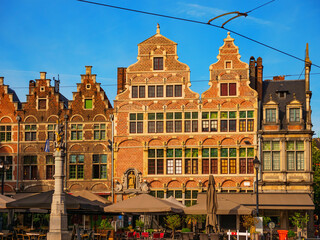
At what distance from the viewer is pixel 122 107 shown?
3669 cm

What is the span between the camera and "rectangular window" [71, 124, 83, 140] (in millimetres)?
37281

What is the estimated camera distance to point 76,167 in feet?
121

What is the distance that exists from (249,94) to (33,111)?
1311cm

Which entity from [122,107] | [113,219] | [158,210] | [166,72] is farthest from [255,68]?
[158,210]

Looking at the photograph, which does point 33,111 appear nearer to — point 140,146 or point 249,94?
point 140,146

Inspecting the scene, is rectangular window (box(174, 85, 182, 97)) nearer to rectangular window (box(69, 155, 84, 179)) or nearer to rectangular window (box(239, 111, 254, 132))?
rectangular window (box(239, 111, 254, 132))

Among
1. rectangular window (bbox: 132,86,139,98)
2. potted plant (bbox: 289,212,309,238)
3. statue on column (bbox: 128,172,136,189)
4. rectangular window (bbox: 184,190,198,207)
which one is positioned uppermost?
rectangular window (bbox: 132,86,139,98)

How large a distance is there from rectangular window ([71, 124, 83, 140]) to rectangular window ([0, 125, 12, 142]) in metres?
3.95

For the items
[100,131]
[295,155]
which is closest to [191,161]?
[100,131]

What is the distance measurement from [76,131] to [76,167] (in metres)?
2.17

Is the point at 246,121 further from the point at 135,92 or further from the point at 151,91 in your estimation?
the point at 135,92

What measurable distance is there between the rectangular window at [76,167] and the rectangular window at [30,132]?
273 centimetres

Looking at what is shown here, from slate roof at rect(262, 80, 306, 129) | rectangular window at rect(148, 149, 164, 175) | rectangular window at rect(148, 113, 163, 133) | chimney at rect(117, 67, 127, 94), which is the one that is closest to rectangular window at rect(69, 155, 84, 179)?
rectangular window at rect(148, 149, 164, 175)

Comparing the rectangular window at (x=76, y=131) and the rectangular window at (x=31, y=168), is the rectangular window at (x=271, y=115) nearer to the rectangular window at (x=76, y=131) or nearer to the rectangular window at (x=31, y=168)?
the rectangular window at (x=76, y=131)
